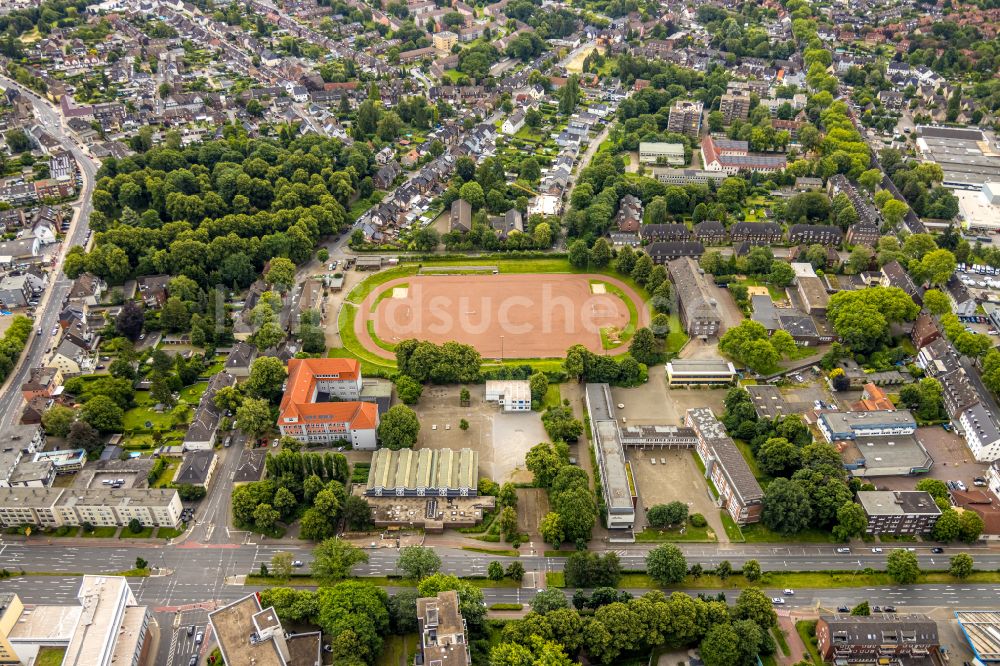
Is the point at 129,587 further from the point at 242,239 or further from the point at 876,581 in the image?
the point at 876,581

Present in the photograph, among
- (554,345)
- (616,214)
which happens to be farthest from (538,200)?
(554,345)

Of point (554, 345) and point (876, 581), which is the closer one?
point (876, 581)

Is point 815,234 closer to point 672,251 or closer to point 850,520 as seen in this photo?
point 672,251

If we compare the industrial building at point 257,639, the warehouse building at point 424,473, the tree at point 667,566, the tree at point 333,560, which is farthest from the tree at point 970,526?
the industrial building at point 257,639

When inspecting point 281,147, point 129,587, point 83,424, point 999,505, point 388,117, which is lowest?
point 129,587

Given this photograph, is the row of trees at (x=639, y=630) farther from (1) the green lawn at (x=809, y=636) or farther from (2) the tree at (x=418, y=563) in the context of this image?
(2) the tree at (x=418, y=563)

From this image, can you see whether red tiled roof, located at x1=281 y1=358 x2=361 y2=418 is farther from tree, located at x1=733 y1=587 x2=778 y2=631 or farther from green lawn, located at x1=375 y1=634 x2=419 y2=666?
tree, located at x1=733 y1=587 x2=778 y2=631
